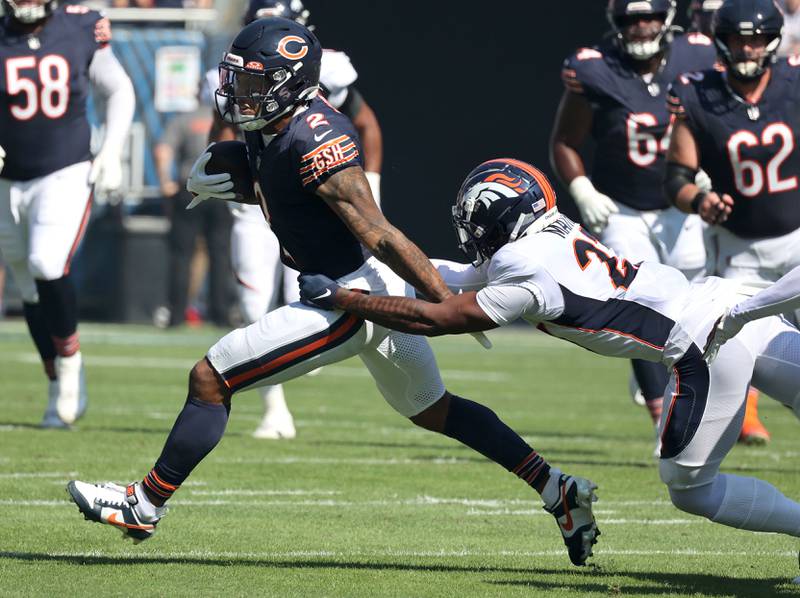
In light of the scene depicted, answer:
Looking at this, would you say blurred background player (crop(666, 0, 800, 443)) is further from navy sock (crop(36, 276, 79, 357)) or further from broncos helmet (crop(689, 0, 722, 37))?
navy sock (crop(36, 276, 79, 357))

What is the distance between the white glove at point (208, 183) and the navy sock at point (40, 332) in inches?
123

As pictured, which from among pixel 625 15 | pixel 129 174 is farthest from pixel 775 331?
pixel 129 174

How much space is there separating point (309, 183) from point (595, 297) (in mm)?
885

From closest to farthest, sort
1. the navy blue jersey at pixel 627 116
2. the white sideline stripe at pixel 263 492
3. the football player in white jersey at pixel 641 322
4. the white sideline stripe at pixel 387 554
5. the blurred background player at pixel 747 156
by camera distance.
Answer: the football player in white jersey at pixel 641 322
the white sideline stripe at pixel 387 554
the white sideline stripe at pixel 263 492
the blurred background player at pixel 747 156
the navy blue jersey at pixel 627 116

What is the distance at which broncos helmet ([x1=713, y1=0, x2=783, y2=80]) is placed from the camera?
6320 millimetres

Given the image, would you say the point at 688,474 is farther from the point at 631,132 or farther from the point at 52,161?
the point at 52,161

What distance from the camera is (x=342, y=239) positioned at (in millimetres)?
5000

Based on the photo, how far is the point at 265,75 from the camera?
4930 mm

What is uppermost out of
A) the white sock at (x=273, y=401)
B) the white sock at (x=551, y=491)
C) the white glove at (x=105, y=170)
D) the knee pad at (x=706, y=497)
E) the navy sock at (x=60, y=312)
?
the knee pad at (x=706, y=497)

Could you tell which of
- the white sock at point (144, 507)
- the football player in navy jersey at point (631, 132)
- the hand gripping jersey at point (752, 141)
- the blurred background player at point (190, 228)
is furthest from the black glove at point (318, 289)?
the blurred background player at point (190, 228)

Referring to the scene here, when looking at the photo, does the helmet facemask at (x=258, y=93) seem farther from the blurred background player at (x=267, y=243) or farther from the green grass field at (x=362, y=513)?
the blurred background player at (x=267, y=243)

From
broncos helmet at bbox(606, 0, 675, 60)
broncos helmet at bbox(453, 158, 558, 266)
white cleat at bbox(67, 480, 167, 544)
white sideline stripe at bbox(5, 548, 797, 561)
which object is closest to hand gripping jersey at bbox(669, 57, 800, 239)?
broncos helmet at bbox(606, 0, 675, 60)

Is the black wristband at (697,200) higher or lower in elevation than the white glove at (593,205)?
higher

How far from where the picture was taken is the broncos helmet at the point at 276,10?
7.91 metres
